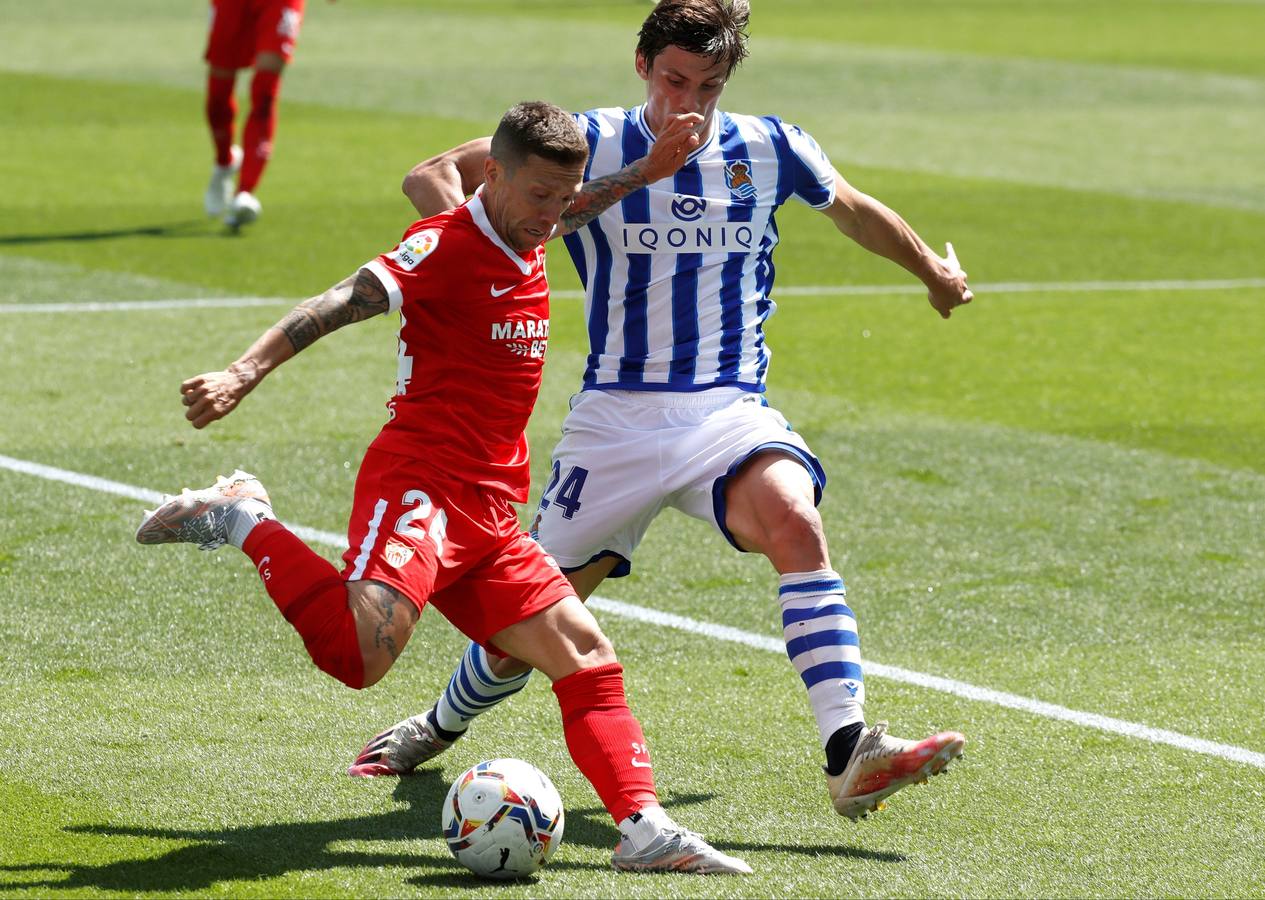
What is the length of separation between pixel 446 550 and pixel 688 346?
3.80 feet

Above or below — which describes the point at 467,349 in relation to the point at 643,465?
above

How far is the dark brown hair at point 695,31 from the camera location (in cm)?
534

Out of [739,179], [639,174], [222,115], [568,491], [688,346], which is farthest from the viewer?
[222,115]

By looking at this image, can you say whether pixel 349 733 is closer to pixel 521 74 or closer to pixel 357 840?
pixel 357 840

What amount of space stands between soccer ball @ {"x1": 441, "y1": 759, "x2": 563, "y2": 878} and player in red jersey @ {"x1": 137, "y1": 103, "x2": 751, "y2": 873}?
0.57 ft

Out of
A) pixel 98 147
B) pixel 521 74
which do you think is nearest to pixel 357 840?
pixel 98 147

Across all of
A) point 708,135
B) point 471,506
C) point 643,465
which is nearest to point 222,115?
point 708,135

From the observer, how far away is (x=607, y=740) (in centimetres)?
474

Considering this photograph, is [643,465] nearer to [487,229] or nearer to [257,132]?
[487,229]

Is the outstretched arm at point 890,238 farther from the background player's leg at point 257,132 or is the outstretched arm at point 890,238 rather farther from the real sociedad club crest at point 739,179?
the background player's leg at point 257,132

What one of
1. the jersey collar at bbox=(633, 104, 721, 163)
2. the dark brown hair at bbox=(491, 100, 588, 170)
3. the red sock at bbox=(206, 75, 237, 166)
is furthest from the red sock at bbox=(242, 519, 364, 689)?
the red sock at bbox=(206, 75, 237, 166)

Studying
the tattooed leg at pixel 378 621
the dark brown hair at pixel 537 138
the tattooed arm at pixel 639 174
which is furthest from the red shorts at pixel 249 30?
the tattooed leg at pixel 378 621

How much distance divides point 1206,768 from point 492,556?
85.7 inches

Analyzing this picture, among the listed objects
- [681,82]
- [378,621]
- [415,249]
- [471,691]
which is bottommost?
[471,691]
